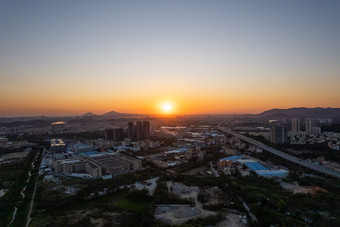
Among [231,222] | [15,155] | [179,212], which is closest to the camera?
[231,222]

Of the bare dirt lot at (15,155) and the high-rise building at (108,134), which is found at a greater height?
the high-rise building at (108,134)

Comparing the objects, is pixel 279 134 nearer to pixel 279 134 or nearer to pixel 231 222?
pixel 279 134

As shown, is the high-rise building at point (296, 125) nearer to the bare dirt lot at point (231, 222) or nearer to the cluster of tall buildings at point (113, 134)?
the cluster of tall buildings at point (113, 134)

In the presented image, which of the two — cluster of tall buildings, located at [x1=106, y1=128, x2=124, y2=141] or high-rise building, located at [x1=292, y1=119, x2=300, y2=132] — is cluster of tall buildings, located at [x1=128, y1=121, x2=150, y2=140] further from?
high-rise building, located at [x1=292, y1=119, x2=300, y2=132]

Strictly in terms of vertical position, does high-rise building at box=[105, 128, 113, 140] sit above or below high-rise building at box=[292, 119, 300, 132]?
below

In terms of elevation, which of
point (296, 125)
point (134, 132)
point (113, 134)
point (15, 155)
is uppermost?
A: point (296, 125)

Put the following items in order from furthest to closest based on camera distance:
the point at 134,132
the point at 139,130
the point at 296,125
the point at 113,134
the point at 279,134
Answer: the point at 296,125, the point at 134,132, the point at 139,130, the point at 113,134, the point at 279,134

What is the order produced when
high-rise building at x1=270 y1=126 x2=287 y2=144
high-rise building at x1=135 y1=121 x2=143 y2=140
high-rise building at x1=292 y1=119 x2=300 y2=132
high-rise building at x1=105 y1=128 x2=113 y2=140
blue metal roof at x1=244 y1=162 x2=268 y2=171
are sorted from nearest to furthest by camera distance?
blue metal roof at x1=244 y1=162 x2=268 y2=171 < high-rise building at x1=270 y1=126 x2=287 y2=144 < high-rise building at x1=105 y1=128 x2=113 y2=140 < high-rise building at x1=135 y1=121 x2=143 y2=140 < high-rise building at x1=292 y1=119 x2=300 y2=132

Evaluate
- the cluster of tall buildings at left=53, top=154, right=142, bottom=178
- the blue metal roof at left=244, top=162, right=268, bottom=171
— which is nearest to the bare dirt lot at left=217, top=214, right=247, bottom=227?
the blue metal roof at left=244, top=162, right=268, bottom=171

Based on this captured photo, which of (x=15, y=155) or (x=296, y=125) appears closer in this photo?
(x=15, y=155)

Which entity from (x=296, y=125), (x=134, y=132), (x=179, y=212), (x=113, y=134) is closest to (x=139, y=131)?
(x=134, y=132)

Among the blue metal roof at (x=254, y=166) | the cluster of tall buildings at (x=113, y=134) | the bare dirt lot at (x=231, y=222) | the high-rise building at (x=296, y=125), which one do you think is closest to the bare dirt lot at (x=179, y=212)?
the bare dirt lot at (x=231, y=222)
